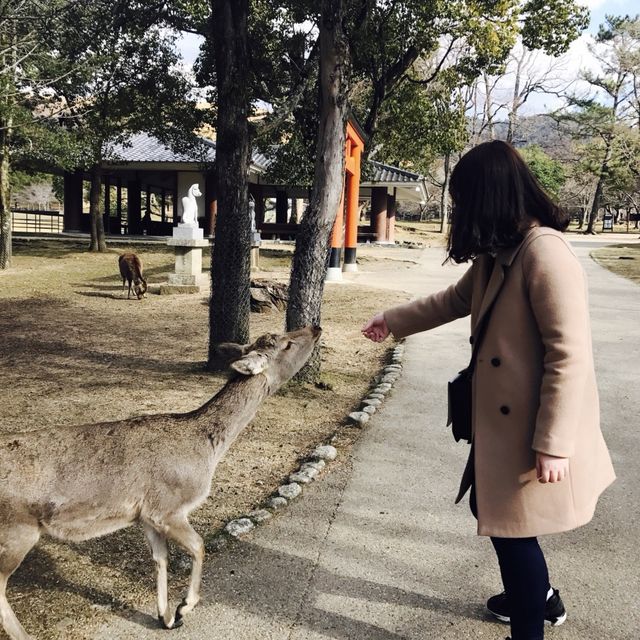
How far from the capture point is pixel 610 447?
5160mm

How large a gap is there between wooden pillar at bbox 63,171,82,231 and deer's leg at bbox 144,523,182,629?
2737cm

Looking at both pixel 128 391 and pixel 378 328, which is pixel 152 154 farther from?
pixel 378 328

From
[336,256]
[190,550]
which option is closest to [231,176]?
[190,550]

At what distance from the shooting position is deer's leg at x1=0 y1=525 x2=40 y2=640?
245 centimetres

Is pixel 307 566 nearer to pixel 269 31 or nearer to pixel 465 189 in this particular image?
pixel 465 189

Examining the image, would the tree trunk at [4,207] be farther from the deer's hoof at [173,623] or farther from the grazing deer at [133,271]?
the deer's hoof at [173,623]

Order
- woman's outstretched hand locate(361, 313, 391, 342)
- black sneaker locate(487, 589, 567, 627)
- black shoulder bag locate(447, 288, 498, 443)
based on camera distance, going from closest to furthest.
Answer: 1. black shoulder bag locate(447, 288, 498, 443)
2. black sneaker locate(487, 589, 567, 627)
3. woman's outstretched hand locate(361, 313, 391, 342)

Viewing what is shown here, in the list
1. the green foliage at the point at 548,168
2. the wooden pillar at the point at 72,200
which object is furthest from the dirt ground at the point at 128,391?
the green foliage at the point at 548,168

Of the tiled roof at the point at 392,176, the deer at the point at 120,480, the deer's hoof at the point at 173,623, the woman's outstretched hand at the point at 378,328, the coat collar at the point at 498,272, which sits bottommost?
the deer's hoof at the point at 173,623

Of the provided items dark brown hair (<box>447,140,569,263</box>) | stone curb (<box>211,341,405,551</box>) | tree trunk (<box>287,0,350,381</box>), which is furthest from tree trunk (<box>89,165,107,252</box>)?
dark brown hair (<box>447,140,569,263</box>)

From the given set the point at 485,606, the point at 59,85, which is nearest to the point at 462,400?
the point at 485,606

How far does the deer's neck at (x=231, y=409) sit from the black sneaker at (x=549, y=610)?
1.37 meters

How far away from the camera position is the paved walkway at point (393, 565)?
282cm

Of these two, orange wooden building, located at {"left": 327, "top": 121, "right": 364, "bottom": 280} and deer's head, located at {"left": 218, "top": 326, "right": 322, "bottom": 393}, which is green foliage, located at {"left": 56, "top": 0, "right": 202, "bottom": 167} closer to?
orange wooden building, located at {"left": 327, "top": 121, "right": 364, "bottom": 280}
